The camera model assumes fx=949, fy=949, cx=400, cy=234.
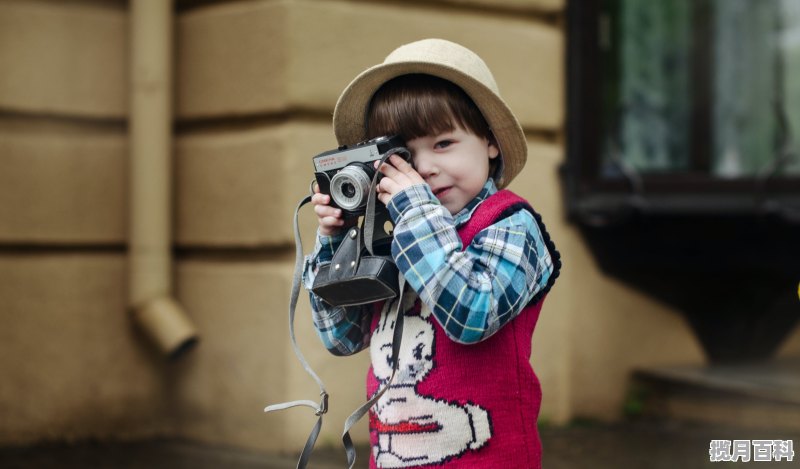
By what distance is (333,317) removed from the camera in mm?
1969

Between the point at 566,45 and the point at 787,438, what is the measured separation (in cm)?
208

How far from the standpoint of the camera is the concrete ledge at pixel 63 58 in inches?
166

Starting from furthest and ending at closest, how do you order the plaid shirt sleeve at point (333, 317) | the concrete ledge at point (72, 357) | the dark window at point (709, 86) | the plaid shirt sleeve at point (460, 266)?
the dark window at point (709, 86) → the concrete ledge at point (72, 357) → the plaid shirt sleeve at point (333, 317) → the plaid shirt sleeve at point (460, 266)

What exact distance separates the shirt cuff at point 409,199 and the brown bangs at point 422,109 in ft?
0.45

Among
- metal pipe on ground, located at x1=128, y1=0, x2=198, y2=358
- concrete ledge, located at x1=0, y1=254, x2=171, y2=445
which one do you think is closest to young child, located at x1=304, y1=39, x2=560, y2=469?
metal pipe on ground, located at x1=128, y1=0, x2=198, y2=358

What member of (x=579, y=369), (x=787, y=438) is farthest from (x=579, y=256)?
(x=787, y=438)

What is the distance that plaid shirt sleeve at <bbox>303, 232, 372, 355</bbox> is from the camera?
1.94m

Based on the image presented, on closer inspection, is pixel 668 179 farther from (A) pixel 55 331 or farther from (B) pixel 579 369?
(A) pixel 55 331

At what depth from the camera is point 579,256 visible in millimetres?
4668

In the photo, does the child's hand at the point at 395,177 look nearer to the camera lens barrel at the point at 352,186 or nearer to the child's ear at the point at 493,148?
the camera lens barrel at the point at 352,186

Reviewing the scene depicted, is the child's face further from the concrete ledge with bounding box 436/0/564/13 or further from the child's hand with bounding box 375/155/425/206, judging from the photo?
the concrete ledge with bounding box 436/0/564/13

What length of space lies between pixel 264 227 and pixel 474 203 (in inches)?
88.8

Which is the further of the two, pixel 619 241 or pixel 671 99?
pixel 671 99

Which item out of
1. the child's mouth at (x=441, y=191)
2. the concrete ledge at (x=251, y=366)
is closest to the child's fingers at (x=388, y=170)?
the child's mouth at (x=441, y=191)
